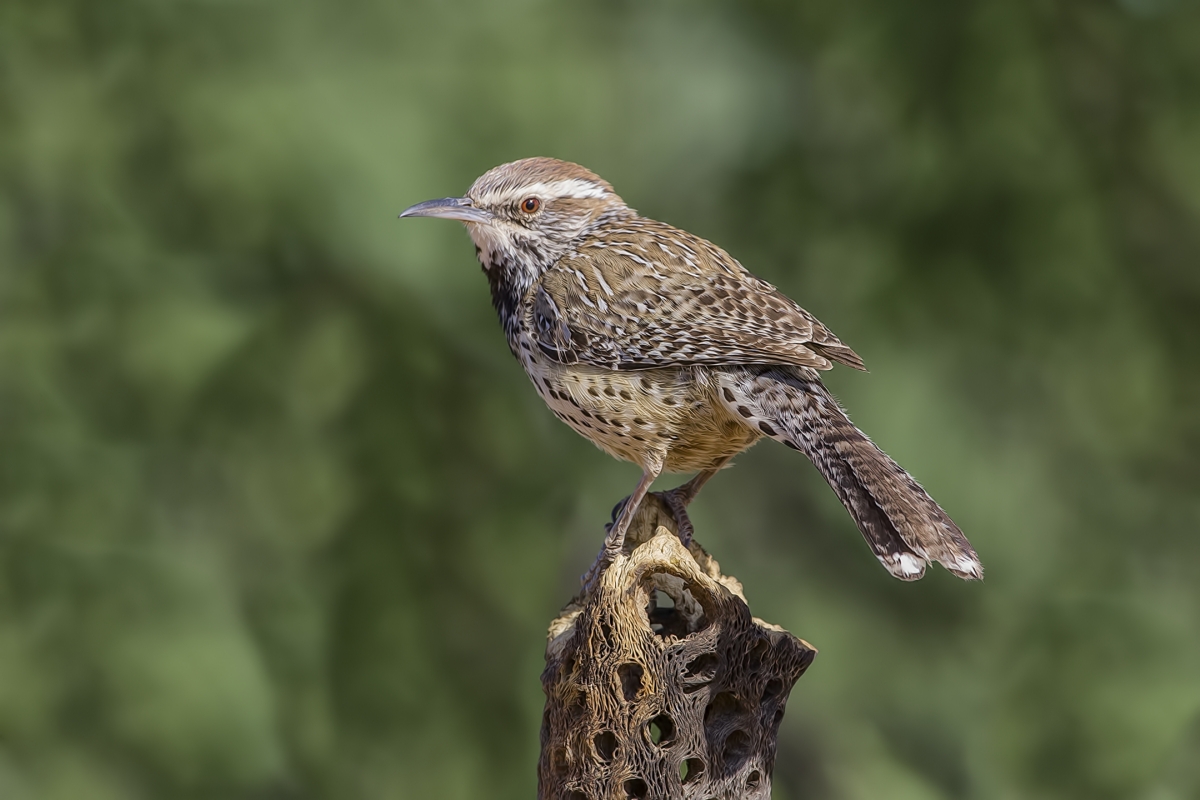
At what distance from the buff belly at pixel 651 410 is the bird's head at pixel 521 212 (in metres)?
0.31

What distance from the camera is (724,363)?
7.86 ft

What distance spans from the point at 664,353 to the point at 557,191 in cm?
55

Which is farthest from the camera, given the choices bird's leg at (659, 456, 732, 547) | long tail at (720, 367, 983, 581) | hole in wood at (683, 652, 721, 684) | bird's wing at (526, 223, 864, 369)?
bird's leg at (659, 456, 732, 547)

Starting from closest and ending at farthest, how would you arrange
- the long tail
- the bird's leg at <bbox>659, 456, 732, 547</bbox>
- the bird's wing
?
the long tail < the bird's wing < the bird's leg at <bbox>659, 456, 732, 547</bbox>

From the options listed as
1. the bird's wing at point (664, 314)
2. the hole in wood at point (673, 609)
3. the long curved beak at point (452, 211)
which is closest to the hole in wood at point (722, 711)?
the hole in wood at point (673, 609)

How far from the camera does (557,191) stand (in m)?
2.76

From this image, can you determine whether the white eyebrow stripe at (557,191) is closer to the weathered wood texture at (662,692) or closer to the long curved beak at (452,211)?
the long curved beak at (452,211)

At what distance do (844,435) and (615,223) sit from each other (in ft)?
2.67

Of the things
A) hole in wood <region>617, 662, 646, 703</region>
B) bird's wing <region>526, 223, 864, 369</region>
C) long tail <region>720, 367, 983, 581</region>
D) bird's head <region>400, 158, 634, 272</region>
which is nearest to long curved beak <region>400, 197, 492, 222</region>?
bird's head <region>400, 158, 634, 272</region>

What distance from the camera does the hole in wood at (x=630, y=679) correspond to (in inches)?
85.8

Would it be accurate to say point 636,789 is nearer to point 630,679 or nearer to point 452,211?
point 630,679

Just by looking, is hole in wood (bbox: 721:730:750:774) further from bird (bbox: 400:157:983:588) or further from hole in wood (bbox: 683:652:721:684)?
bird (bbox: 400:157:983:588)

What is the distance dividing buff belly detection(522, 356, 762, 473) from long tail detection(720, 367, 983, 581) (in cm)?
7

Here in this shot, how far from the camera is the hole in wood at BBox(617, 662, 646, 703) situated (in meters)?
2.18
